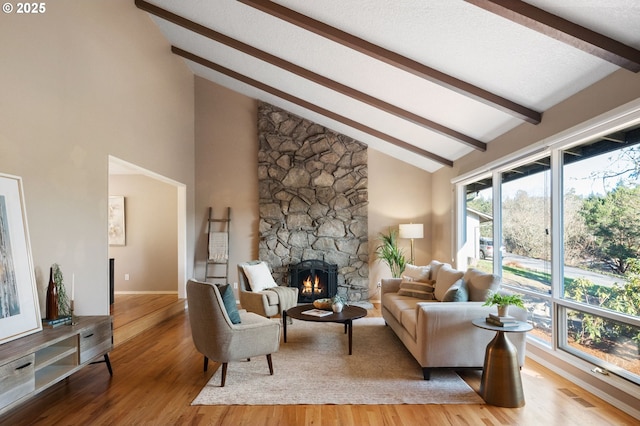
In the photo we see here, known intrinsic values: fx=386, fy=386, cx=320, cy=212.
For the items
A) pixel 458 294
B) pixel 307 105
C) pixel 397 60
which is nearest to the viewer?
pixel 397 60

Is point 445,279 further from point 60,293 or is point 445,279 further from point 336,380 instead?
point 60,293

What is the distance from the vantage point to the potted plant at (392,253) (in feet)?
22.7

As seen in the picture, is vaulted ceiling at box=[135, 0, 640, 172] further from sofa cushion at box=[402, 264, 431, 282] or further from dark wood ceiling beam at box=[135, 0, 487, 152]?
sofa cushion at box=[402, 264, 431, 282]

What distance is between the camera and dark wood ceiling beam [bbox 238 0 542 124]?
12.2ft

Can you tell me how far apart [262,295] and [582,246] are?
3619 millimetres

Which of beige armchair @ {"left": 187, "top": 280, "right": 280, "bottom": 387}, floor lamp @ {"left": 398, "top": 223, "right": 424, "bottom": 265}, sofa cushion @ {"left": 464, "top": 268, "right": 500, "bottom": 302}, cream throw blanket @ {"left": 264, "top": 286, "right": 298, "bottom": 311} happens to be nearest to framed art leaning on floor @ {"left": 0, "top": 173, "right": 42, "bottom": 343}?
beige armchair @ {"left": 187, "top": 280, "right": 280, "bottom": 387}

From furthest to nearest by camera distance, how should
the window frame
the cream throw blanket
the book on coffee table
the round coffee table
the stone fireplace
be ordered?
the stone fireplace
the cream throw blanket
the book on coffee table
the round coffee table
the window frame

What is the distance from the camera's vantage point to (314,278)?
7035mm

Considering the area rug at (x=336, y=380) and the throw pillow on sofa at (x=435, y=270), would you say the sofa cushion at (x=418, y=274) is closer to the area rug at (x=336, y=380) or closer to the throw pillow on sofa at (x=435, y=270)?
the throw pillow on sofa at (x=435, y=270)

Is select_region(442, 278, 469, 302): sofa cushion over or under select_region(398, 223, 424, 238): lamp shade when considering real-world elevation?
under

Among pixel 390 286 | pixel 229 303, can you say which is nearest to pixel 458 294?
pixel 390 286

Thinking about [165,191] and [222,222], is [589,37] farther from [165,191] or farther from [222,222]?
[165,191]

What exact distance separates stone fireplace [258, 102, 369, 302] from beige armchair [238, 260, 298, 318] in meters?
1.43

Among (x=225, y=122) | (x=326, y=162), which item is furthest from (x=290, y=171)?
(x=225, y=122)
